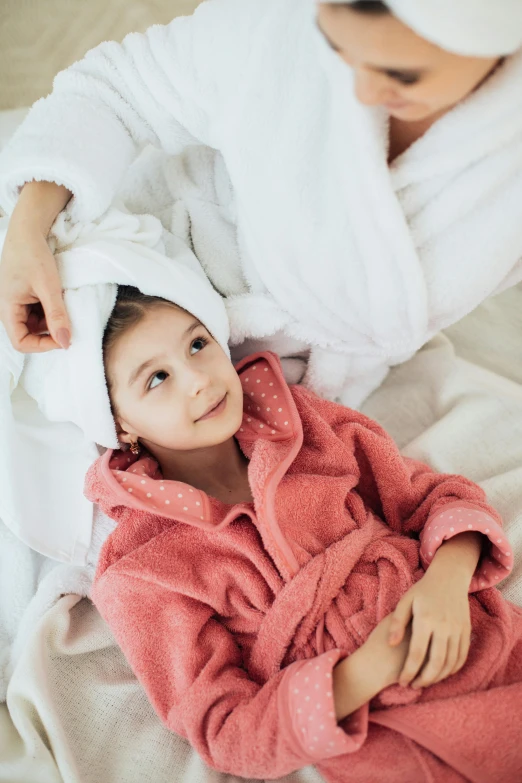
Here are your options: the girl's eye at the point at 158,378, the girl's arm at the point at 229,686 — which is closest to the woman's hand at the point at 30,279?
the girl's eye at the point at 158,378

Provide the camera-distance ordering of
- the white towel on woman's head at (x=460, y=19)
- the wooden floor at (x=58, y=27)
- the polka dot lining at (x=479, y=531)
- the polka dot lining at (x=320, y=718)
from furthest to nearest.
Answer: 1. the wooden floor at (x=58, y=27)
2. the polka dot lining at (x=479, y=531)
3. the polka dot lining at (x=320, y=718)
4. the white towel on woman's head at (x=460, y=19)

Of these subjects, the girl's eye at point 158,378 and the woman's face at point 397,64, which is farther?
the girl's eye at point 158,378

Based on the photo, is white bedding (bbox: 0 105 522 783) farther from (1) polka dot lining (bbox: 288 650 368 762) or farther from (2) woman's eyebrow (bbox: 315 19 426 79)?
(2) woman's eyebrow (bbox: 315 19 426 79)

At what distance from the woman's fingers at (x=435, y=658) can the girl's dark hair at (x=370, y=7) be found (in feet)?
1.87

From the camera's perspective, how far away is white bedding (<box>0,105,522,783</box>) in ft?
→ 2.44

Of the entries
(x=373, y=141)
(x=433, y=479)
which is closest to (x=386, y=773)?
(x=433, y=479)

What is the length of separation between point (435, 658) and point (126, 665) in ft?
1.32

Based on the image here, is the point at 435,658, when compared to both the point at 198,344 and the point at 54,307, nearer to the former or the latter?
the point at 198,344

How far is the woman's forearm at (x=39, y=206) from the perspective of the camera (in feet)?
2.56

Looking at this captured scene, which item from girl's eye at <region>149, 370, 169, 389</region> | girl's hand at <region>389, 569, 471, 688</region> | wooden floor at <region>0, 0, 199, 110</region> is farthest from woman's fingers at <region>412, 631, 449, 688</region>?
wooden floor at <region>0, 0, 199, 110</region>

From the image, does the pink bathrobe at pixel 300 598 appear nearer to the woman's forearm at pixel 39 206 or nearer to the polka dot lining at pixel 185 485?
the polka dot lining at pixel 185 485

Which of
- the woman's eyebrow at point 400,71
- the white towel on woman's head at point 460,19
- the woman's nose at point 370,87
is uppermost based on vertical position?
the white towel on woman's head at point 460,19

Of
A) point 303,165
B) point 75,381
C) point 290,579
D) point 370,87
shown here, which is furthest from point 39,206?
point 290,579

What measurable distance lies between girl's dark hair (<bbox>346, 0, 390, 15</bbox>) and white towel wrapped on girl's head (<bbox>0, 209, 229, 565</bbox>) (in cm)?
39
